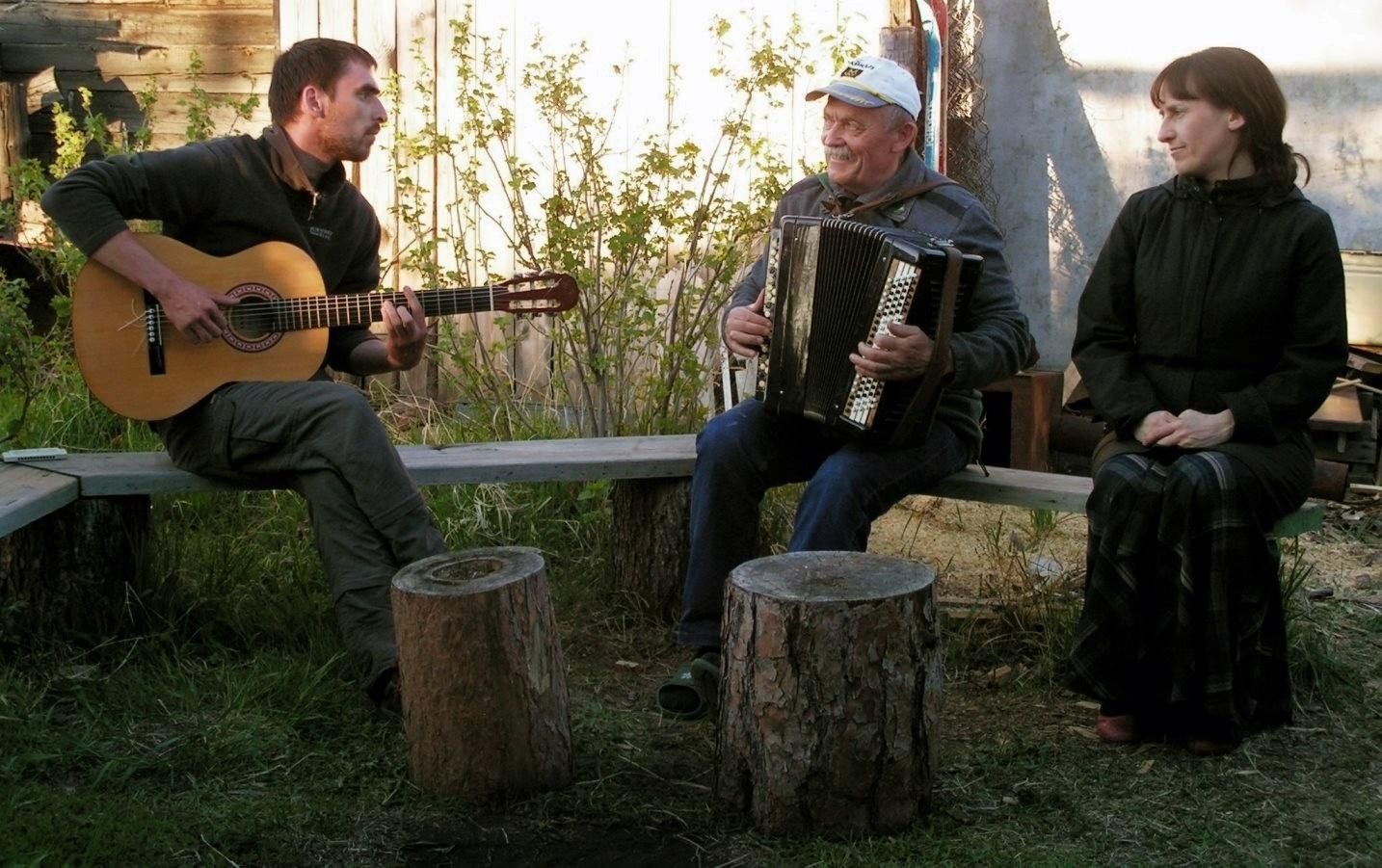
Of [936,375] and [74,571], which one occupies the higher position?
[936,375]

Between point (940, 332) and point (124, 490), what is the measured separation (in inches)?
82.7

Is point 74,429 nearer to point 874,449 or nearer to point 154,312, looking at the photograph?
point 154,312

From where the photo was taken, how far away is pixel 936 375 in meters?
3.63

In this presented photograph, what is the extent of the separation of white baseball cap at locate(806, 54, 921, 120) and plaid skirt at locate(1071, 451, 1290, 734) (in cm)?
108

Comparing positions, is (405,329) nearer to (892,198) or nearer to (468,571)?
(468,571)

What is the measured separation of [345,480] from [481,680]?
87 cm

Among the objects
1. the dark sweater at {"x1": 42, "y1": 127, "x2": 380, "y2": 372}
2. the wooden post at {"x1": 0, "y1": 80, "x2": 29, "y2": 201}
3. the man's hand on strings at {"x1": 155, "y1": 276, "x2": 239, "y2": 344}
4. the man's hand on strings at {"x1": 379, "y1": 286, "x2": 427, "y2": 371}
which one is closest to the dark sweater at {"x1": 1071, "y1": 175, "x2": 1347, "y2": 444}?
the man's hand on strings at {"x1": 379, "y1": 286, "x2": 427, "y2": 371}

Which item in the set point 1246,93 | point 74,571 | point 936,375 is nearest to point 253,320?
point 74,571

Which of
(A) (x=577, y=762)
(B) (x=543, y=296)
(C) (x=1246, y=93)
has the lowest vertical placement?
(A) (x=577, y=762)

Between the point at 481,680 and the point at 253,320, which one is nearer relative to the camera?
the point at 481,680

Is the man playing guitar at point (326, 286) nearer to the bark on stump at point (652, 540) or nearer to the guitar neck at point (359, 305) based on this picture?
the guitar neck at point (359, 305)

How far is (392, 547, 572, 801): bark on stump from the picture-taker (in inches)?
120

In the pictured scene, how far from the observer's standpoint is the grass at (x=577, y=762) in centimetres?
293

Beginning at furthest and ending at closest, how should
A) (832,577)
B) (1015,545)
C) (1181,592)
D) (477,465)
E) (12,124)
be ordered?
(12,124), (1015,545), (477,465), (1181,592), (832,577)
